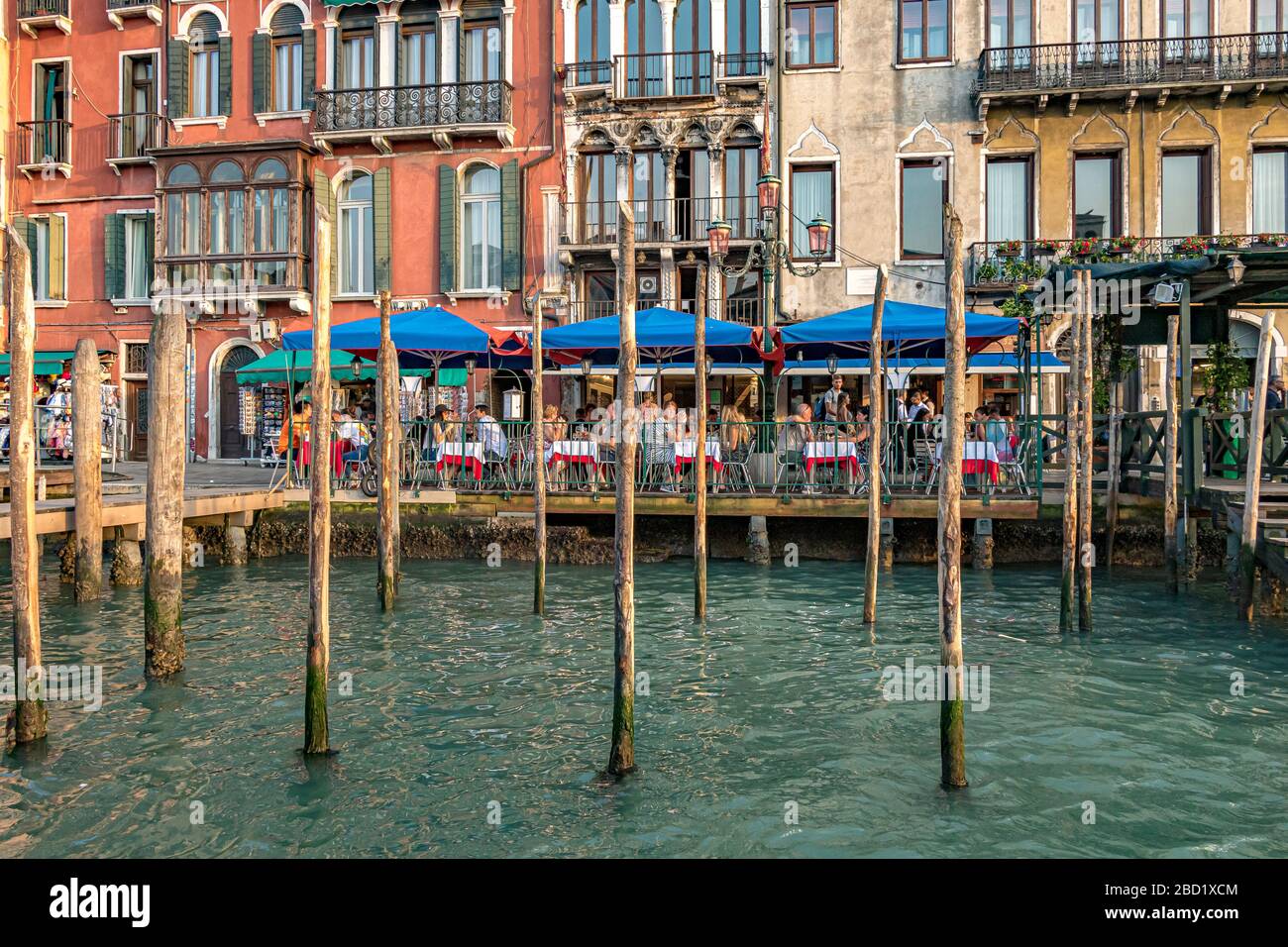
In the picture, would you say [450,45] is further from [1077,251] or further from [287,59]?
[1077,251]

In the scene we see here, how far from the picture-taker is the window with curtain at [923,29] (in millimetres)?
20875

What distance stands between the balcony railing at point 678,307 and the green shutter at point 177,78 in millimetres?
9839

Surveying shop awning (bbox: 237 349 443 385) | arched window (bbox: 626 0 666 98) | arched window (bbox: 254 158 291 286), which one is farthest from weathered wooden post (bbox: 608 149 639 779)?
arched window (bbox: 254 158 291 286)

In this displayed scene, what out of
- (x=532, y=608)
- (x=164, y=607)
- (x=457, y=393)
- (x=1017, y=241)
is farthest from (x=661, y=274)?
(x=164, y=607)

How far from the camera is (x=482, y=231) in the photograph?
2281 cm

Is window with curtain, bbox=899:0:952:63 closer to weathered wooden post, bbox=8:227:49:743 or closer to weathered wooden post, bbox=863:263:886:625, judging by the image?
weathered wooden post, bbox=863:263:886:625

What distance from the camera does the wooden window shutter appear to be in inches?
964

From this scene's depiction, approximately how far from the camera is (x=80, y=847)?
555 centimetres

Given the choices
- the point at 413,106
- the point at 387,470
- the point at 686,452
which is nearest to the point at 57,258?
the point at 413,106

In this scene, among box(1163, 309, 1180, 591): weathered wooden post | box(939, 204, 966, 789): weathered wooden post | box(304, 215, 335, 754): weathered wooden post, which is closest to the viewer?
box(939, 204, 966, 789): weathered wooden post

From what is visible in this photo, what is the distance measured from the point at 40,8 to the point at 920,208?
19.9 metres

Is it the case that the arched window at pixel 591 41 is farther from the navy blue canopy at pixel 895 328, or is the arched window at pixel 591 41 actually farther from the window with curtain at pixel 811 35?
the navy blue canopy at pixel 895 328

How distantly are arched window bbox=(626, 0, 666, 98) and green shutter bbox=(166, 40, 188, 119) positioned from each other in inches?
385
